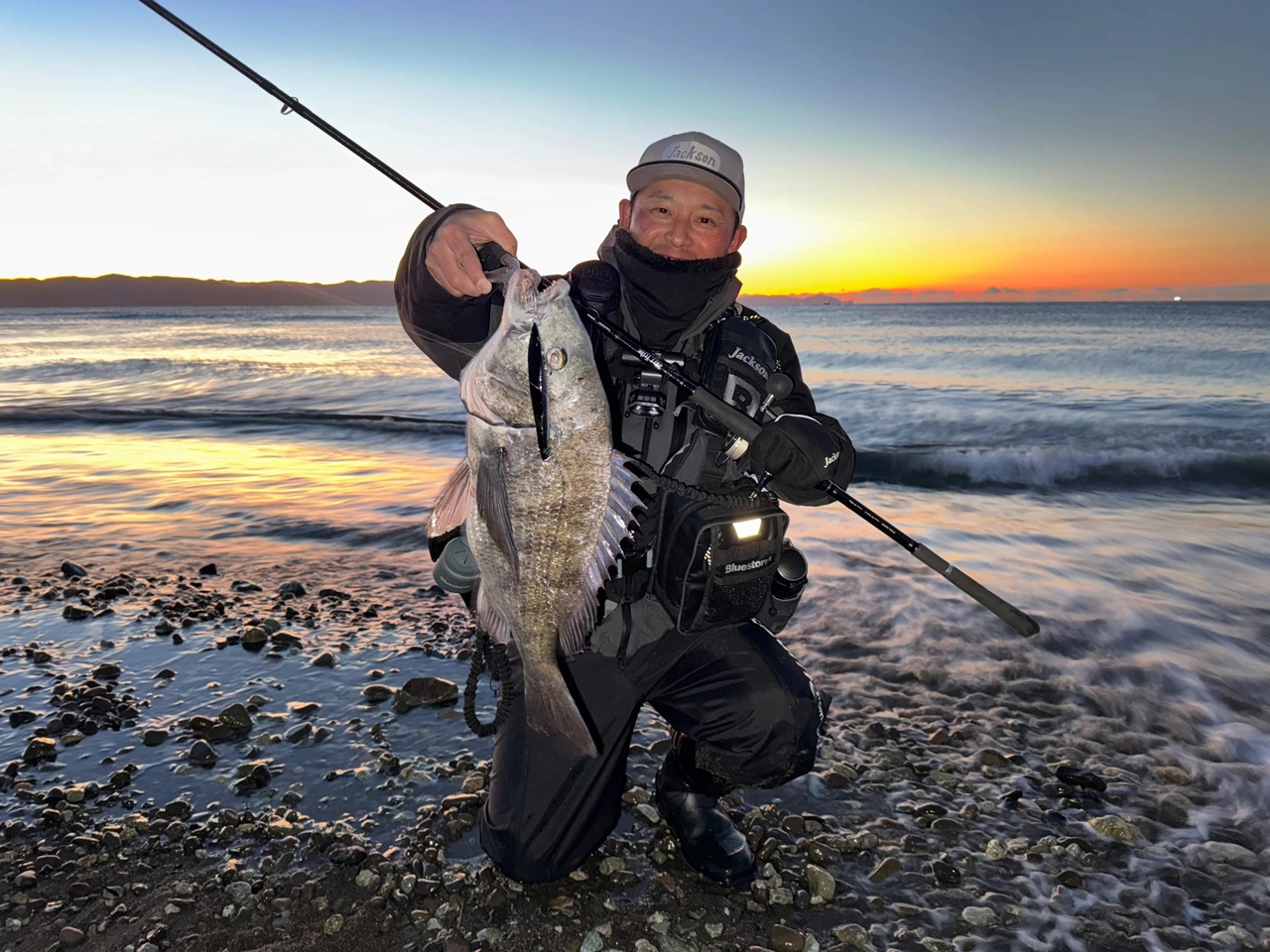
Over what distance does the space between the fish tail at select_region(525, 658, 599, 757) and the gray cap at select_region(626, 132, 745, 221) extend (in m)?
3.06

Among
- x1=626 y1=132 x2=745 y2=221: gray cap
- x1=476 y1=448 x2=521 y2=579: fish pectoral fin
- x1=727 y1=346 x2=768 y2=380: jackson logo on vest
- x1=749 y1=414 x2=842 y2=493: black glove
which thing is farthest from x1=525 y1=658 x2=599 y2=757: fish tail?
x1=626 y1=132 x2=745 y2=221: gray cap

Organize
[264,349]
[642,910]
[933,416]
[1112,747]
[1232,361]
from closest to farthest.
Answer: [642,910] → [1112,747] → [933,416] → [1232,361] → [264,349]

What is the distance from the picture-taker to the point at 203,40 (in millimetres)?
4500

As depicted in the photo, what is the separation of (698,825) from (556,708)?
1.22 meters

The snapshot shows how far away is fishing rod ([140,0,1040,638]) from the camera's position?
3.69 meters

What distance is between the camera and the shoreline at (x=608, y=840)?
3.34 m

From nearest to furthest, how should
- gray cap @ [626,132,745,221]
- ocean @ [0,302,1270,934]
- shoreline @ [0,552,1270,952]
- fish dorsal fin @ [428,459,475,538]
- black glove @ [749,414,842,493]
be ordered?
fish dorsal fin @ [428,459,475,538] < shoreline @ [0,552,1270,952] < black glove @ [749,414,842,493] < gray cap @ [626,132,745,221] < ocean @ [0,302,1270,934]

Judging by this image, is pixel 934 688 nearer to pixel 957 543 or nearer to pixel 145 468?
pixel 957 543

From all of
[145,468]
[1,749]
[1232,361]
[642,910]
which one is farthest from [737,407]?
[1232,361]

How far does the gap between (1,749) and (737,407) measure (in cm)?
500

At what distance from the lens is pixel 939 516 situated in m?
11.4

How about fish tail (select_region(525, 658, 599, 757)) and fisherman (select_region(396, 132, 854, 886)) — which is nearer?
fish tail (select_region(525, 658, 599, 757))

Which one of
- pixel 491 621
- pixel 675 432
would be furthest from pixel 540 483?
pixel 675 432

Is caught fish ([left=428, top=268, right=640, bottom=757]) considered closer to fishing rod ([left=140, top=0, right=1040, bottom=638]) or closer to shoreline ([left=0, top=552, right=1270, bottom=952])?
fishing rod ([left=140, top=0, right=1040, bottom=638])
